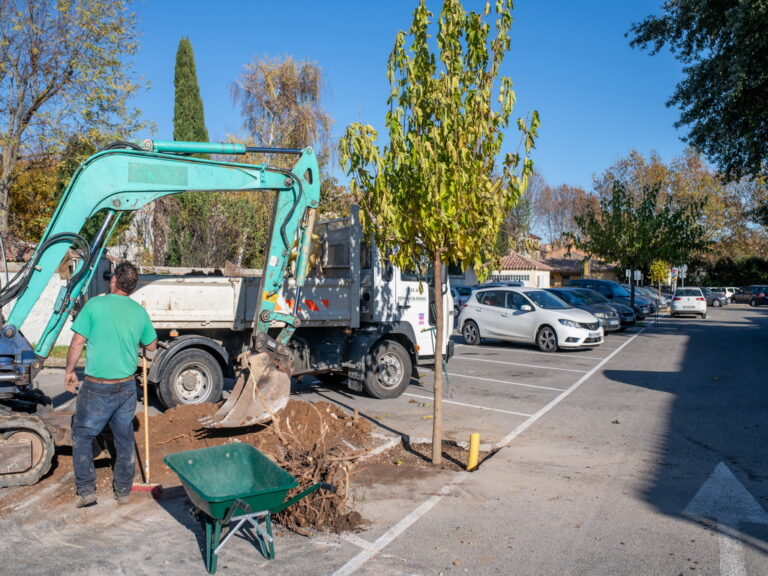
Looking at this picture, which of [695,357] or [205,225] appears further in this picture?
[205,225]

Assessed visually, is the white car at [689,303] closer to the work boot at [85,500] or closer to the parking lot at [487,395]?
the parking lot at [487,395]

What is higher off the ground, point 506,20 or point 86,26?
point 86,26

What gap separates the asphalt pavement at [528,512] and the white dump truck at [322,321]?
80cm

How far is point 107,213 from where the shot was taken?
686cm

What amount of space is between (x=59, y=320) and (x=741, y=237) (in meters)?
58.7

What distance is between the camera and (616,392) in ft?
38.6

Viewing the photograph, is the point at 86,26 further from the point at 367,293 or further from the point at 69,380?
the point at 69,380

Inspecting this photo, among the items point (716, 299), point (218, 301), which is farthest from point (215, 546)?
point (716, 299)

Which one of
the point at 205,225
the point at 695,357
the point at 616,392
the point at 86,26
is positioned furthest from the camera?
the point at 205,225

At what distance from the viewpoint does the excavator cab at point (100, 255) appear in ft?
20.5

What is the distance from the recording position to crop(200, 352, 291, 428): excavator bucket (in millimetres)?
7297

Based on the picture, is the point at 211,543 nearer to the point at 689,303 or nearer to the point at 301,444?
the point at 301,444

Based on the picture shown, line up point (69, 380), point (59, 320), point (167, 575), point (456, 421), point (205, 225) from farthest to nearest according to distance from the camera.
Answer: point (205, 225)
point (456, 421)
point (59, 320)
point (69, 380)
point (167, 575)

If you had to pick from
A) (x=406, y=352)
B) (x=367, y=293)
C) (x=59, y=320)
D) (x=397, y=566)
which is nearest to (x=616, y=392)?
(x=406, y=352)
